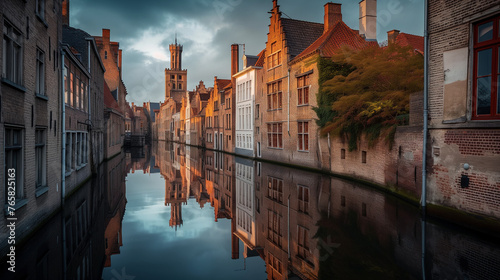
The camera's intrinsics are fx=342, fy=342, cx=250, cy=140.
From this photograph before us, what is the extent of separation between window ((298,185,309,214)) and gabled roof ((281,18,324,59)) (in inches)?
568

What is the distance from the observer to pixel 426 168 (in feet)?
35.9

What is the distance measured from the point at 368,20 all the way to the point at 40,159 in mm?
24019

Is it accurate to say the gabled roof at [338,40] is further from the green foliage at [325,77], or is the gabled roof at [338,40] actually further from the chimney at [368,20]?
the chimney at [368,20]

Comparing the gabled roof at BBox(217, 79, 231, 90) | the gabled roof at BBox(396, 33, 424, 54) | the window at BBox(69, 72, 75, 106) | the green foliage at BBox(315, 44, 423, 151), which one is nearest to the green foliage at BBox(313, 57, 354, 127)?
the green foliage at BBox(315, 44, 423, 151)

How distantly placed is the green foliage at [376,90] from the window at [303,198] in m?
4.09

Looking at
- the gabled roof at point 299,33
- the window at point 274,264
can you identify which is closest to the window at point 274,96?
the gabled roof at point 299,33

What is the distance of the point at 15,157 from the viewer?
785cm

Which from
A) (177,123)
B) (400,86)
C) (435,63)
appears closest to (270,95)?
(400,86)

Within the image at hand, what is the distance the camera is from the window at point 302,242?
7.12 meters

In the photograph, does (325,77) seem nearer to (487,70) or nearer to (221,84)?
(487,70)

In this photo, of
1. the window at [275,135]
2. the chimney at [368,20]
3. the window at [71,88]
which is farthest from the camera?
the window at [275,135]

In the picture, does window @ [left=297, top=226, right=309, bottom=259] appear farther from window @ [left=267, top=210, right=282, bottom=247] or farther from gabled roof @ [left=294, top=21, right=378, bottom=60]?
gabled roof @ [left=294, top=21, right=378, bottom=60]

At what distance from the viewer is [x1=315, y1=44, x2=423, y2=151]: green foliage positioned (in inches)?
576

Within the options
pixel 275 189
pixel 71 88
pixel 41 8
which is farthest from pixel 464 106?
pixel 71 88
